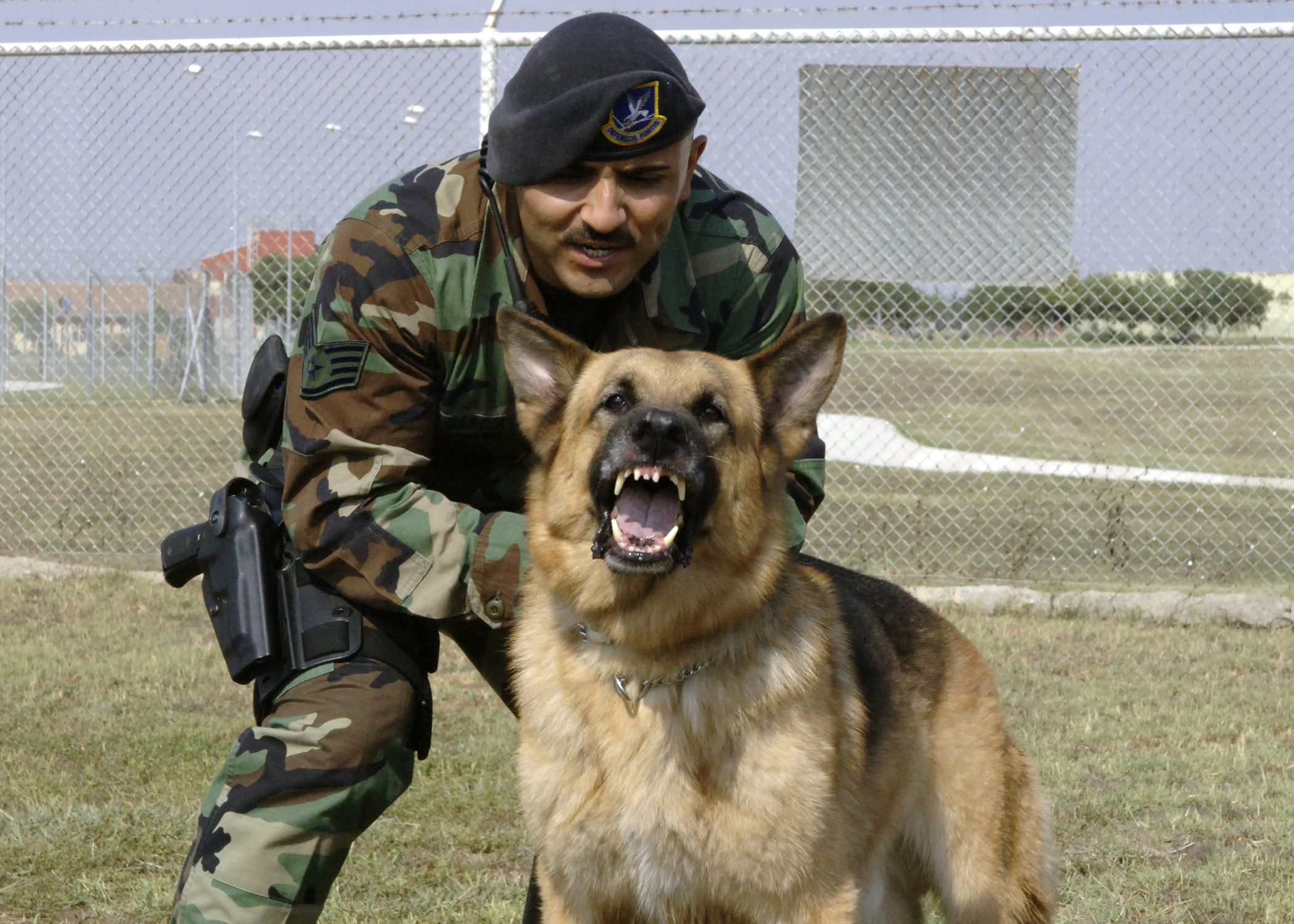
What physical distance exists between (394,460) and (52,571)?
18.1 feet

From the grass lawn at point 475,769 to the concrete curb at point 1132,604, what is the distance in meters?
0.14

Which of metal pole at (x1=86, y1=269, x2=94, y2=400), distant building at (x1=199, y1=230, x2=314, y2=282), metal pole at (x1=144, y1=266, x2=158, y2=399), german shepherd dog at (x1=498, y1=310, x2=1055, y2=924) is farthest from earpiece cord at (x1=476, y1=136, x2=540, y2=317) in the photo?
metal pole at (x1=144, y1=266, x2=158, y2=399)

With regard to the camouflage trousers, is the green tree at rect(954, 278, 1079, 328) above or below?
above

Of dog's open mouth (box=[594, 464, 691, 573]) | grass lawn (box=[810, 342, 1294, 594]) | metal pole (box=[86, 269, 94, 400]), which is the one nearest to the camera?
dog's open mouth (box=[594, 464, 691, 573])

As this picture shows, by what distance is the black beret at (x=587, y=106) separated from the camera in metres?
Result: 2.70

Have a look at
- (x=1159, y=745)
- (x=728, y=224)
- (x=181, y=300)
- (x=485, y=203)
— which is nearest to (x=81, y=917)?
(x=485, y=203)

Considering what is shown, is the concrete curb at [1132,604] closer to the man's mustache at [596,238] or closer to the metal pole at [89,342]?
the man's mustache at [596,238]

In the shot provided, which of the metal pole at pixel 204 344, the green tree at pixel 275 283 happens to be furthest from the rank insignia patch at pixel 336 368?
the metal pole at pixel 204 344

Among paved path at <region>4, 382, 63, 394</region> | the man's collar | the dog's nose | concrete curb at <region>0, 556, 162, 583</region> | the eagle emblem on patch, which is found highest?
the eagle emblem on patch

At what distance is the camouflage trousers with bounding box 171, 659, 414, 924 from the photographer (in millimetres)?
2516

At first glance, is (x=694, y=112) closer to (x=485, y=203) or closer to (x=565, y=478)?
(x=485, y=203)

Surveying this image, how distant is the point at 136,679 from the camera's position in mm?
5613

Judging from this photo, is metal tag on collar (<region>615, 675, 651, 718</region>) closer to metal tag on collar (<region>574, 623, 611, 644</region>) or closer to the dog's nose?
metal tag on collar (<region>574, 623, 611, 644</region>)

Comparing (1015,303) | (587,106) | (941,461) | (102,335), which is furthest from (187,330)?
(587,106)
